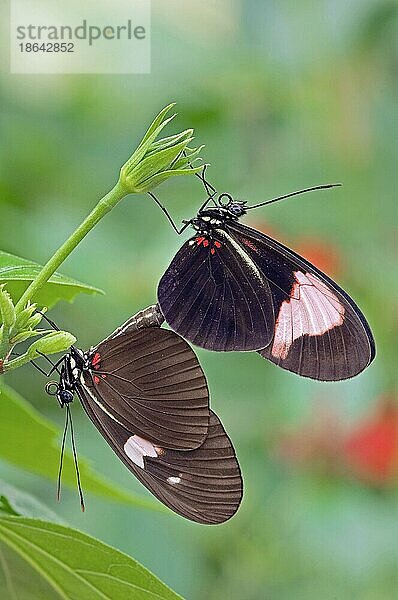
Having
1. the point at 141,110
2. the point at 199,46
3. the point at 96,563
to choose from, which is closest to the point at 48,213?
the point at 141,110

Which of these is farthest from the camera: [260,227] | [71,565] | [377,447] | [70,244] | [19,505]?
[260,227]

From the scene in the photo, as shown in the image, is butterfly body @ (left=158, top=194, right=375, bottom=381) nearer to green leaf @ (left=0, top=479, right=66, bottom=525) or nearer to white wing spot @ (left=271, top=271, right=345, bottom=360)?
white wing spot @ (left=271, top=271, right=345, bottom=360)

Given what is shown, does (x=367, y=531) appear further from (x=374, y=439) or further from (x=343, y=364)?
(x=343, y=364)

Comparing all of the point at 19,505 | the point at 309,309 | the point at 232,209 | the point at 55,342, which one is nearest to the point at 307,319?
the point at 309,309

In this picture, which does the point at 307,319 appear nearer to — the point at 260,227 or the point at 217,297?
the point at 217,297

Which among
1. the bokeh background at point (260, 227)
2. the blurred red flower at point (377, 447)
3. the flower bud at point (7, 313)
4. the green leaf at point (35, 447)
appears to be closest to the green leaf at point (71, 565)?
the green leaf at point (35, 447)

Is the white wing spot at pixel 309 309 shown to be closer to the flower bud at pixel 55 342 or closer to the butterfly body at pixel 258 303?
the butterfly body at pixel 258 303

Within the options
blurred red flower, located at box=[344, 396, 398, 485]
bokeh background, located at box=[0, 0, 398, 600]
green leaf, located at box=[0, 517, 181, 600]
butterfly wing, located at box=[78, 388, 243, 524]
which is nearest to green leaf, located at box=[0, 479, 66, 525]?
green leaf, located at box=[0, 517, 181, 600]
